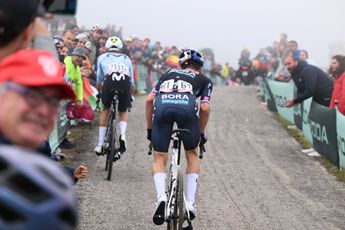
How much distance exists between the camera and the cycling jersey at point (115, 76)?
10.5 meters

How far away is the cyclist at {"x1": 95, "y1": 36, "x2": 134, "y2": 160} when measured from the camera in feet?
34.4

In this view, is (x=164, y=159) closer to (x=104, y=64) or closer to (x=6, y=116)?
(x=104, y=64)

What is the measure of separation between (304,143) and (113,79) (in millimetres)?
5707

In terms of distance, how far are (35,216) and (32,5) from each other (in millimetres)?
1066

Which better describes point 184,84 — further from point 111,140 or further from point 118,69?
point 118,69

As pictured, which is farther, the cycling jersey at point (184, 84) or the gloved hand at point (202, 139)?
the gloved hand at point (202, 139)

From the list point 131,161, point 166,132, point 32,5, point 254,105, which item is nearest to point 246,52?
point 254,105

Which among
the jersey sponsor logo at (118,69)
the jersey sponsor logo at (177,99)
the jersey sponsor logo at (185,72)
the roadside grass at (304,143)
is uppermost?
the jersey sponsor logo at (185,72)

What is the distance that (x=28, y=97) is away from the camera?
1.99 meters

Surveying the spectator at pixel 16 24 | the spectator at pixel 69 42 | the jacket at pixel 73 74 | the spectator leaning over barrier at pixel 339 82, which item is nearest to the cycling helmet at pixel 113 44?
the jacket at pixel 73 74

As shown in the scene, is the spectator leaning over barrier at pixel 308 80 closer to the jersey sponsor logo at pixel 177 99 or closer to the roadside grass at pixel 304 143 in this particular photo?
the roadside grass at pixel 304 143

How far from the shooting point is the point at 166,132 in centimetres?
723

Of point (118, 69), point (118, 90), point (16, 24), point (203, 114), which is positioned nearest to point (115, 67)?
point (118, 69)

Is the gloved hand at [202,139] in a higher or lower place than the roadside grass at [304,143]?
higher
